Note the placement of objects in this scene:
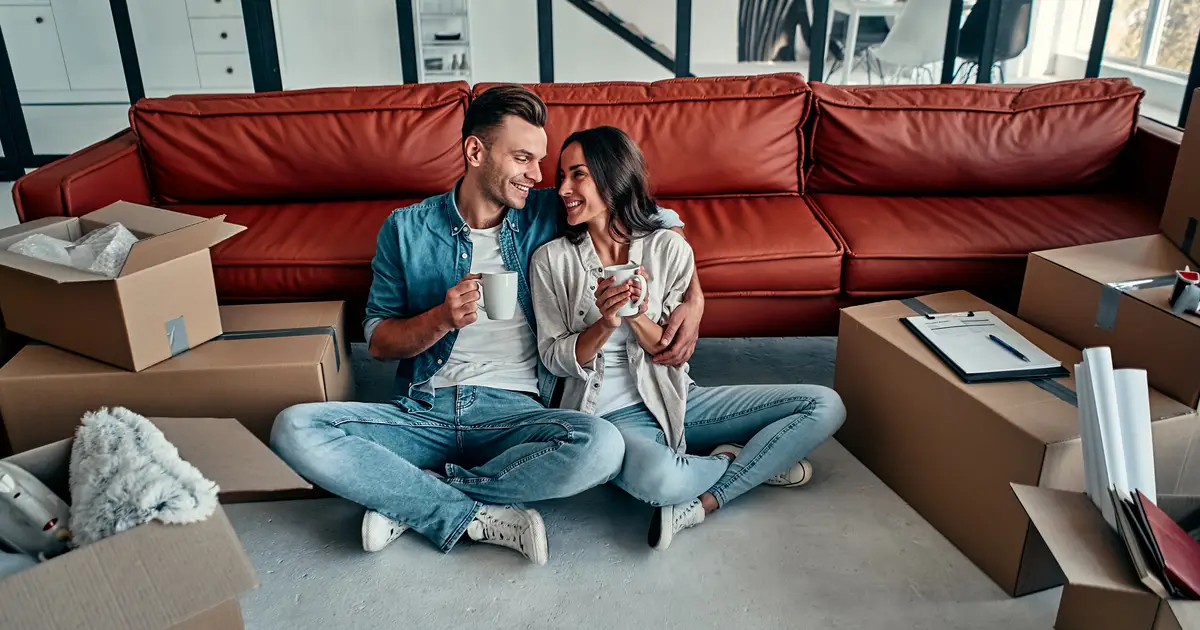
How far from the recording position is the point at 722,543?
180cm

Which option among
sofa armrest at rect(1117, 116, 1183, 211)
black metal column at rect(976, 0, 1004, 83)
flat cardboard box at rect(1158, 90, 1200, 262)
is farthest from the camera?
black metal column at rect(976, 0, 1004, 83)

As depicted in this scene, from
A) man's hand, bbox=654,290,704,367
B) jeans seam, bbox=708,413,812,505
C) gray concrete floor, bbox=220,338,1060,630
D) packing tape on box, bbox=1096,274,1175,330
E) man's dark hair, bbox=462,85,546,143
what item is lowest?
gray concrete floor, bbox=220,338,1060,630

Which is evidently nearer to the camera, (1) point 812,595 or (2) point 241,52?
(1) point 812,595

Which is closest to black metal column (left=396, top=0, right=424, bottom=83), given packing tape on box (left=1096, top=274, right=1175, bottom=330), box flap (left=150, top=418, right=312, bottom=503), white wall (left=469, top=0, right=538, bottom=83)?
white wall (left=469, top=0, right=538, bottom=83)

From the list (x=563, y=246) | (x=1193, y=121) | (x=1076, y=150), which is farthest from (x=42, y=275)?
(x=1076, y=150)

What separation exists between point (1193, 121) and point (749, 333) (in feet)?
3.48

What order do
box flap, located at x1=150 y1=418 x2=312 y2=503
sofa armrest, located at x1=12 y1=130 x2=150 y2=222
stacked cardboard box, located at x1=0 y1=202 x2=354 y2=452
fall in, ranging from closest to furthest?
box flap, located at x1=150 y1=418 x2=312 y2=503 < stacked cardboard box, located at x1=0 y1=202 x2=354 y2=452 < sofa armrest, located at x1=12 y1=130 x2=150 y2=222

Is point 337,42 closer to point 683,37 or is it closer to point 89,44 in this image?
point 89,44

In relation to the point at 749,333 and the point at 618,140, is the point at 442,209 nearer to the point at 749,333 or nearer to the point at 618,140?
the point at 618,140

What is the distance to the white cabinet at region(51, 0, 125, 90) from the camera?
420cm

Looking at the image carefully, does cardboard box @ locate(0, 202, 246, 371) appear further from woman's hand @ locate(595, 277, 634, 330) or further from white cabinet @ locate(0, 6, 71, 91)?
white cabinet @ locate(0, 6, 71, 91)

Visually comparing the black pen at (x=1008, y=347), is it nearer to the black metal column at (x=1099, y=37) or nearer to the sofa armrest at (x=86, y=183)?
the sofa armrest at (x=86, y=183)

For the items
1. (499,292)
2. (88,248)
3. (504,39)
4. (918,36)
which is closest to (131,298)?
(88,248)

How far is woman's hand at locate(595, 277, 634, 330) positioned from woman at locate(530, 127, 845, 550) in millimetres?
131
